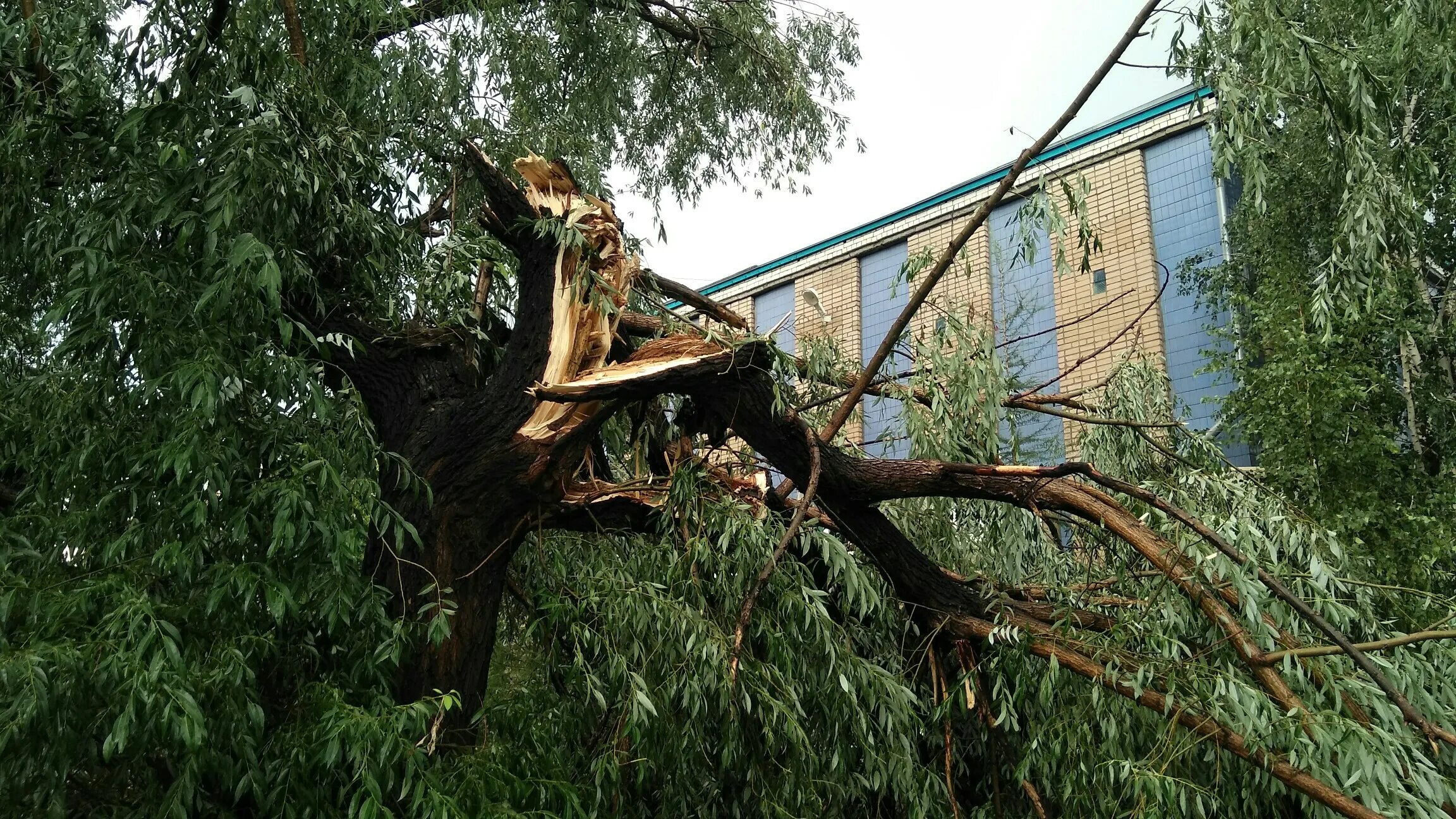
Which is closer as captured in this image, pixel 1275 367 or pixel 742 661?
pixel 742 661

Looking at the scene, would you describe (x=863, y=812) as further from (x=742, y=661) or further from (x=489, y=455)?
(x=489, y=455)

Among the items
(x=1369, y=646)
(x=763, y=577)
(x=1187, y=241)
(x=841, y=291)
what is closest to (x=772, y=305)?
(x=841, y=291)

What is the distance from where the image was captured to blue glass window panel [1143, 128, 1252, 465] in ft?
28.0

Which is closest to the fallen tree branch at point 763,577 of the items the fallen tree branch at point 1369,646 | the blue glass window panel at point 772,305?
the fallen tree branch at point 1369,646

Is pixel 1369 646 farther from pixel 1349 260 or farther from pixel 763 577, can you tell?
pixel 763 577

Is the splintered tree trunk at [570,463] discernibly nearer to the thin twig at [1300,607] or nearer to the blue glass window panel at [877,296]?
the thin twig at [1300,607]

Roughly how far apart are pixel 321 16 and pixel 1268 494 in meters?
3.66

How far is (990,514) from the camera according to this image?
12.5 ft

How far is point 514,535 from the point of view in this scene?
10.3ft

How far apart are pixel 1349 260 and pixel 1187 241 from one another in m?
6.19

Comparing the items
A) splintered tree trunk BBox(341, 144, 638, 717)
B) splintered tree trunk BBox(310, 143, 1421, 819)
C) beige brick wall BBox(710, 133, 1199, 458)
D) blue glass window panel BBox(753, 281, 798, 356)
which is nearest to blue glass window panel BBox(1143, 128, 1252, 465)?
beige brick wall BBox(710, 133, 1199, 458)

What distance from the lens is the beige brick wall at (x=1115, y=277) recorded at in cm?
884

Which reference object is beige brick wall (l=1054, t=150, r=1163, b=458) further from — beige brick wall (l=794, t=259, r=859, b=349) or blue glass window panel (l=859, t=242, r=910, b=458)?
beige brick wall (l=794, t=259, r=859, b=349)

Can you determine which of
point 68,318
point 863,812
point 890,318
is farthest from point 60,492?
point 890,318
